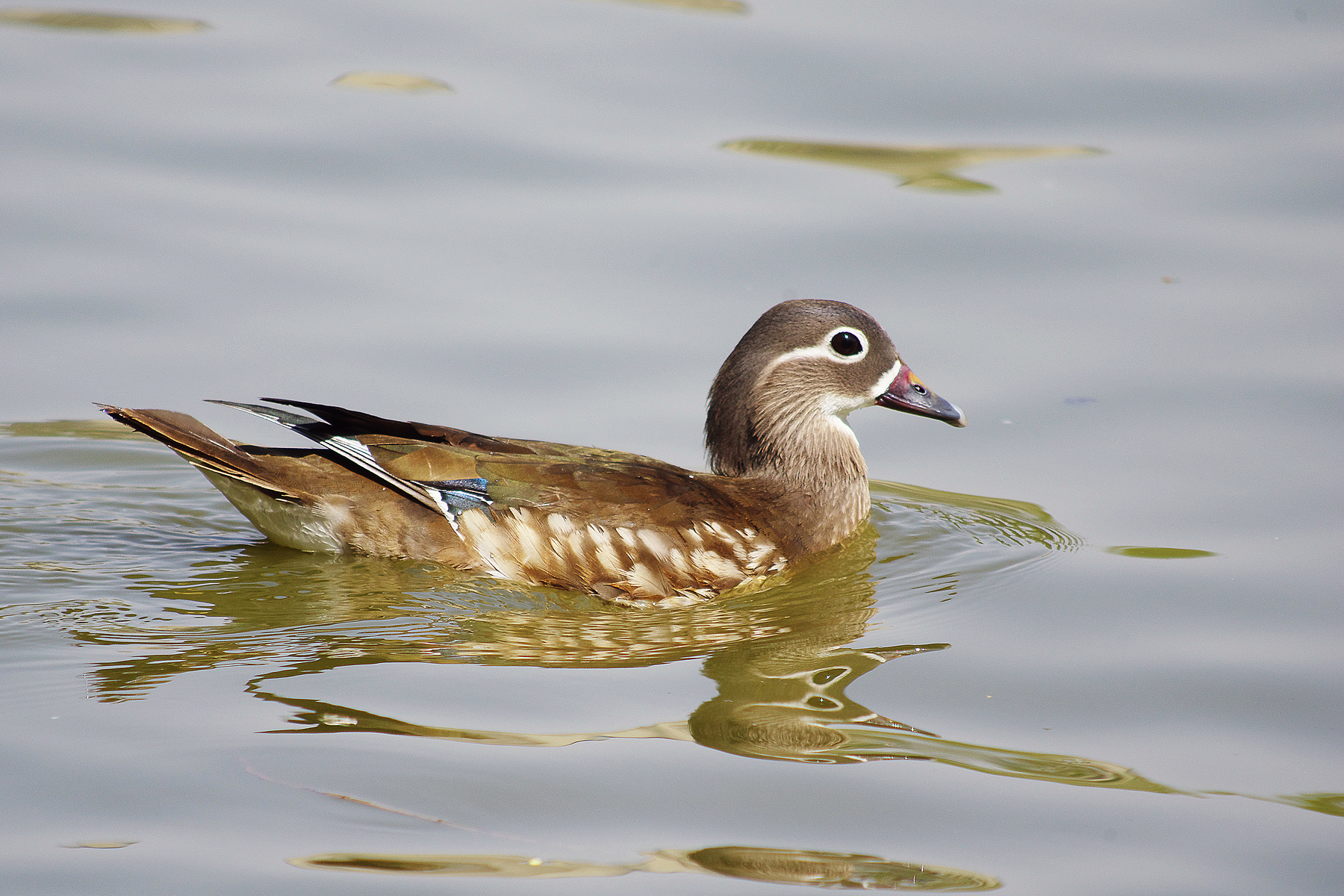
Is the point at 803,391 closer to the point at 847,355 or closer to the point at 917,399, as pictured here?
the point at 847,355

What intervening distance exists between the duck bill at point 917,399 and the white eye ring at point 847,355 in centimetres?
23

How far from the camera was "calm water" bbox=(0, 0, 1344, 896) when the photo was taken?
5078 mm

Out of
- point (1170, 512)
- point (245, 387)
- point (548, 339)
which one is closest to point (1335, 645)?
point (1170, 512)

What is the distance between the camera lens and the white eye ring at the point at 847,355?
7.97 m

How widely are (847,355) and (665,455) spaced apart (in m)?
1.20

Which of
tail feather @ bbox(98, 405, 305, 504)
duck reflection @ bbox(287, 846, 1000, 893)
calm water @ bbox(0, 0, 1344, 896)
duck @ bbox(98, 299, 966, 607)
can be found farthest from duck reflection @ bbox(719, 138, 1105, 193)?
duck reflection @ bbox(287, 846, 1000, 893)

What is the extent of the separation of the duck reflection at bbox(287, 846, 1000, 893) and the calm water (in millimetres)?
16

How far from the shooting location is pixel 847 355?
8.05 metres

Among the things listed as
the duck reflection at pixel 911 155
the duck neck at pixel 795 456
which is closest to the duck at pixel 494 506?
the duck neck at pixel 795 456

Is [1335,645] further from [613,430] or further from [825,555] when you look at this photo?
[613,430]

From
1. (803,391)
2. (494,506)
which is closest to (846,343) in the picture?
(803,391)

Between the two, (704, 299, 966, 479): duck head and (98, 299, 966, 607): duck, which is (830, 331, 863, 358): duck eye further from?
(98, 299, 966, 607): duck

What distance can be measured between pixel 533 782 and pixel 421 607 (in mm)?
1790

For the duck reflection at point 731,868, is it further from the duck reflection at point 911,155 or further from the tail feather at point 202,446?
the duck reflection at point 911,155
